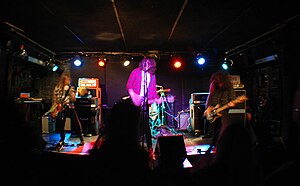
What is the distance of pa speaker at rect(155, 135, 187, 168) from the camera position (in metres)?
1.96

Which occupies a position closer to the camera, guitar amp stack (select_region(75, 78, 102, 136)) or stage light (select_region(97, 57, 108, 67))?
guitar amp stack (select_region(75, 78, 102, 136))

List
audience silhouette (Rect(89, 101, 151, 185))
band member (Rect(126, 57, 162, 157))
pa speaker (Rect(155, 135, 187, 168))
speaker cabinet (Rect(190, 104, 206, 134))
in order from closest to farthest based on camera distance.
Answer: audience silhouette (Rect(89, 101, 151, 185)) → pa speaker (Rect(155, 135, 187, 168)) → band member (Rect(126, 57, 162, 157)) → speaker cabinet (Rect(190, 104, 206, 134))

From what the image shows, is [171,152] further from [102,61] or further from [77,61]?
[77,61]

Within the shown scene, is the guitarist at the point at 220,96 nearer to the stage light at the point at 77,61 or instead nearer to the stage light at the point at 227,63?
the stage light at the point at 227,63

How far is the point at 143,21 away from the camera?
4.62 metres

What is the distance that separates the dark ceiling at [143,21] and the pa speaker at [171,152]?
2.66 m

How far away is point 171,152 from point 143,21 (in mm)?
3503

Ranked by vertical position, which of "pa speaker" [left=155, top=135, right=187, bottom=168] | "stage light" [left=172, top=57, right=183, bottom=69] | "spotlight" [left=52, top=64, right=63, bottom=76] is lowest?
"pa speaker" [left=155, top=135, right=187, bottom=168]

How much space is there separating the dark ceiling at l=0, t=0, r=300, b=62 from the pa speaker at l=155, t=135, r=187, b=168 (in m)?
2.66

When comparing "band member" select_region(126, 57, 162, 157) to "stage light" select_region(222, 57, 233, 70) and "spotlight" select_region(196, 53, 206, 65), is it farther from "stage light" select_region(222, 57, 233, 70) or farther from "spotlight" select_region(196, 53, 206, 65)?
"stage light" select_region(222, 57, 233, 70)

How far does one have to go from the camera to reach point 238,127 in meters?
1.25

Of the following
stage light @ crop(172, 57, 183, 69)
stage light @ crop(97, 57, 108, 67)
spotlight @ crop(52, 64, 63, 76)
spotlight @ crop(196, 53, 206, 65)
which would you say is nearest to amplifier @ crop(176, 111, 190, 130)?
stage light @ crop(172, 57, 183, 69)

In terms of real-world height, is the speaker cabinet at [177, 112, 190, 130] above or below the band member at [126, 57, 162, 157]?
below

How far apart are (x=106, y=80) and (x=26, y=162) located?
7257 mm
